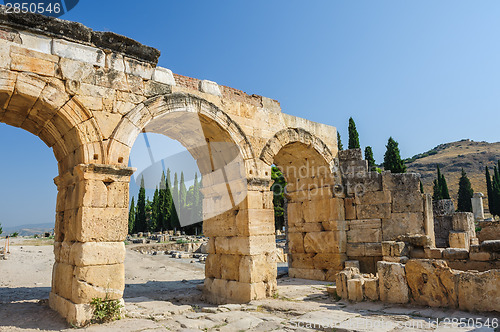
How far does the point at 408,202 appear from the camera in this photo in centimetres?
935

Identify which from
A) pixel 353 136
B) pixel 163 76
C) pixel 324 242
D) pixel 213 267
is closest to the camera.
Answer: pixel 163 76

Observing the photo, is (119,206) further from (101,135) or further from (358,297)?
(358,297)

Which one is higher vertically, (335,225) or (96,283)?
(335,225)

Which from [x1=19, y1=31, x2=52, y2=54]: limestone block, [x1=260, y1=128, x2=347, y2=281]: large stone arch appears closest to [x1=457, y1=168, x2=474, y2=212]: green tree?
[x1=260, y1=128, x2=347, y2=281]: large stone arch

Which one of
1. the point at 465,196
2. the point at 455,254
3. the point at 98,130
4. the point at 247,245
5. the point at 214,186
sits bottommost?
the point at 455,254

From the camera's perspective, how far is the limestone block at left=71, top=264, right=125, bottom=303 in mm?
5184

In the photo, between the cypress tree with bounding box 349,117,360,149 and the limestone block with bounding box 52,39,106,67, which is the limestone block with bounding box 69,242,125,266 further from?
the cypress tree with bounding box 349,117,360,149

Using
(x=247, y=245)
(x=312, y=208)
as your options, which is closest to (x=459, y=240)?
(x=312, y=208)

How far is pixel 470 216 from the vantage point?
38.9 feet

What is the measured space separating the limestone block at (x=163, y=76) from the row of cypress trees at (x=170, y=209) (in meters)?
31.8

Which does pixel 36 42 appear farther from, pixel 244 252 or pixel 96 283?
pixel 244 252

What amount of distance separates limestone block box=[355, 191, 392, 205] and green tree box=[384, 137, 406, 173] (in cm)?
2345

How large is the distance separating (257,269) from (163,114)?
11.7 ft

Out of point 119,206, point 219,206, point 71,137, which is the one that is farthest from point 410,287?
point 71,137
